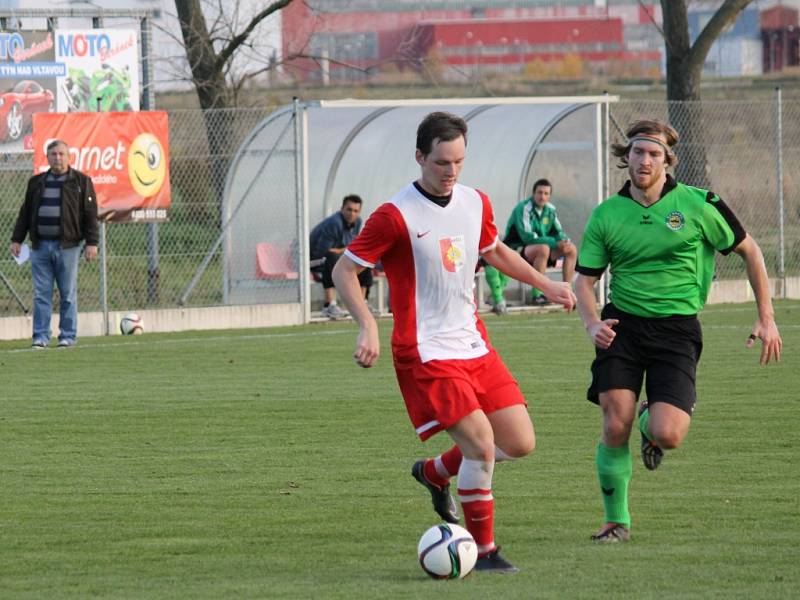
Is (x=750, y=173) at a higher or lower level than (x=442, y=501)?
higher

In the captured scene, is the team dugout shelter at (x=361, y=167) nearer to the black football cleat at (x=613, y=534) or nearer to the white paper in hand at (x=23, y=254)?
the white paper in hand at (x=23, y=254)

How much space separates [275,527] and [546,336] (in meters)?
10.2

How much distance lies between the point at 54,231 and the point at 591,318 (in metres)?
10.4

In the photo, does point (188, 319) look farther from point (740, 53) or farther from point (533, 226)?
point (740, 53)

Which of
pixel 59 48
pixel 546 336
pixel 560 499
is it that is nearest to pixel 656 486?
pixel 560 499

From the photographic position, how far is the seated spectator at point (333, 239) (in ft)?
65.9

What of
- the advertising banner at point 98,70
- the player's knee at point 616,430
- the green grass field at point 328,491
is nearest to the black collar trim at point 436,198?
the player's knee at point 616,430

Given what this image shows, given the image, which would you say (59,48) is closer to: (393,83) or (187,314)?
(187,314)

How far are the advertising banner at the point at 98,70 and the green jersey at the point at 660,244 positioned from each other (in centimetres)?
1391

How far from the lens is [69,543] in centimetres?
721

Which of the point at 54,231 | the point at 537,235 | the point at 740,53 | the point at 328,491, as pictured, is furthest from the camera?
the point at 740,53

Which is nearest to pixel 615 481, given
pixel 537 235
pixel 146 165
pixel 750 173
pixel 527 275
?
pixel 527 275

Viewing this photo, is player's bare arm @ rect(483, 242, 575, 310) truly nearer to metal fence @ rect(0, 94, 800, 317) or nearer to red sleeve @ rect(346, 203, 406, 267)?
red sleeve @ rect(346, 203, 406, 267)

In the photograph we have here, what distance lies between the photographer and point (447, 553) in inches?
250
